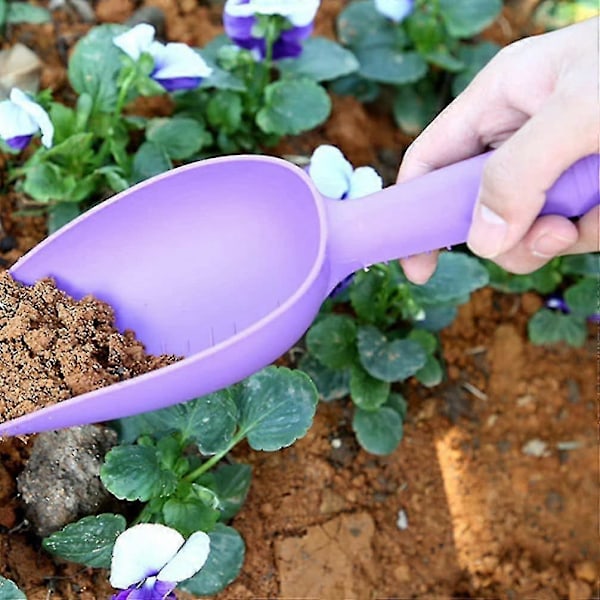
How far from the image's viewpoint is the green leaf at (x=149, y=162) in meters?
1.63

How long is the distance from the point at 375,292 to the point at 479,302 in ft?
0.96

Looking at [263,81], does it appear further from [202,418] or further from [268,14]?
[202,418]

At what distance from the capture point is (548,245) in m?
1.16

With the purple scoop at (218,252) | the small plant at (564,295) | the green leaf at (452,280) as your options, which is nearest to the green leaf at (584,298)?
the small plant at (564,295)


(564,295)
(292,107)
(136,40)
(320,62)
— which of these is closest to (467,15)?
(320,62)

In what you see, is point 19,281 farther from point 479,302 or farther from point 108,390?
point 479,302

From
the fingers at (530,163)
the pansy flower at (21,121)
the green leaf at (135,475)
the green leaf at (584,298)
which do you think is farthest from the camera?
the green leaf at (584,298)

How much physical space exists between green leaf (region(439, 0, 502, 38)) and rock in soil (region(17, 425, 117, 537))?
1.08 meters

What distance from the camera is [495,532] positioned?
165cm

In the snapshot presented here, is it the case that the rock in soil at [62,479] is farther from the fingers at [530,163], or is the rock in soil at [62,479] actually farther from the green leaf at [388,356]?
the fingers at [530,163]

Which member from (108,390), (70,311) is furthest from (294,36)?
(108,390)

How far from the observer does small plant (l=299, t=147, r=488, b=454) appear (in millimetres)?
1567

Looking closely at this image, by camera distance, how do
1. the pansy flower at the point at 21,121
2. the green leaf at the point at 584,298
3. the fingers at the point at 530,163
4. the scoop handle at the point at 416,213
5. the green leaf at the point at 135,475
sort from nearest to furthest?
the fingers at the point at 530,163, the scoop handle at the point at 416,213, the green leaf at the point at 135,475, the pansy flower at the point at 21,121, the green leaf at the point at 584,298

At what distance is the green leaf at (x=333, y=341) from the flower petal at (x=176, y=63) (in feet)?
1.44
